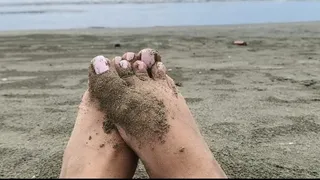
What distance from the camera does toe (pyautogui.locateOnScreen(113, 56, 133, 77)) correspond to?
1701mm

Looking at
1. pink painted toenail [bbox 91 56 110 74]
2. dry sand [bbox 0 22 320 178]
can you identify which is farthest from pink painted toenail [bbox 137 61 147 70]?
dry sand [bbox 0 22 320 178]

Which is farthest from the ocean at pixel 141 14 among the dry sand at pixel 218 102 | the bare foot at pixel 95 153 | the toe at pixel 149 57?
the bare foot at pixel 95 153

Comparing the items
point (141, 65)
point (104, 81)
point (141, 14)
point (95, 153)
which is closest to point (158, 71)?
point (141, 65)

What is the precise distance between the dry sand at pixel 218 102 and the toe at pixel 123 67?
1.18 ft

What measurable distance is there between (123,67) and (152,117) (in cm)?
32

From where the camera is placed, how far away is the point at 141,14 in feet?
35.1

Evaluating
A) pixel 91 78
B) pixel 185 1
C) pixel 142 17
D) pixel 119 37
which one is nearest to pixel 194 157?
pixel 91 78

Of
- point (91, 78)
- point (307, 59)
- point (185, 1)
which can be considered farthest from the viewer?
point (185, 1)

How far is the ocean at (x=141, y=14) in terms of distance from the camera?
9.22m

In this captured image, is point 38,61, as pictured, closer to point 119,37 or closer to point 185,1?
point 119,37

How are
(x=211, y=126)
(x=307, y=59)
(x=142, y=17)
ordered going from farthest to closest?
(x=142, y=17) < (x=307, y=59) < (x=211, y=126)

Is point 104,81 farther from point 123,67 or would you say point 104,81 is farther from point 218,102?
point 218,102

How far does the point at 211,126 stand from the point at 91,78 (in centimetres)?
67

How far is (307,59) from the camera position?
4.05 meters
